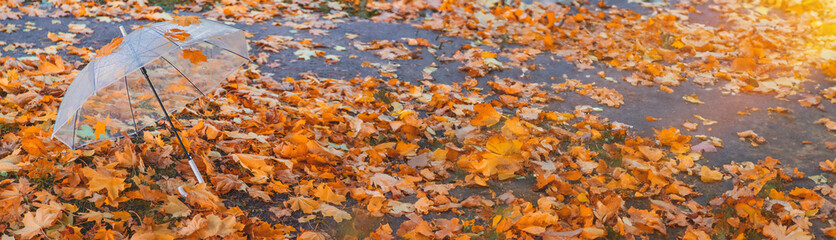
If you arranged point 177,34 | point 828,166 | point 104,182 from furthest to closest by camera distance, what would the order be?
1. point 828,166
2. point 104,182
3. point 177,34

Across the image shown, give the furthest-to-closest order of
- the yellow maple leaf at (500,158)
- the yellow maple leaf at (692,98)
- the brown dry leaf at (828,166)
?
the yellow maple leaf at (692,98) < the brown dry leaf at (828,166) < the yellow maple leaf at (500,158)

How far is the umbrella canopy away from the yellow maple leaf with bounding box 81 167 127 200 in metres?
0.17

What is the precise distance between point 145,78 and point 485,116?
220 cm

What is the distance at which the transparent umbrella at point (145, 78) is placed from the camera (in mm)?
2328

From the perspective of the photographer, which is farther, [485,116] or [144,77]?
[485,116]

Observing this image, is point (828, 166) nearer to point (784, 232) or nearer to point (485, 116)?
point (784, 232)

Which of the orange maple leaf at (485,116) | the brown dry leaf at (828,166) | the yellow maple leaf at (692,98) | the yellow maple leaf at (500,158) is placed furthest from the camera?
the yellow maple leaf at (692,98)

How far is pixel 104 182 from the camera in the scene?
260 cm

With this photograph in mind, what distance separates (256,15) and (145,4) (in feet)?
4.83

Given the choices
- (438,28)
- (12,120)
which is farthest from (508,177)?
(438,28)

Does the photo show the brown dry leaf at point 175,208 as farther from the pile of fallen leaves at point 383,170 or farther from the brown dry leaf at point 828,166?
the brown dry leaf at point 828,166

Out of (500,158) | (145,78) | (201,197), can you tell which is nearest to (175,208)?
(201,197)

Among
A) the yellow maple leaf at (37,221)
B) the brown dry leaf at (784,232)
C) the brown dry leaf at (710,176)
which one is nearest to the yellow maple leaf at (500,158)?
the brown dry leaf at (710,176)

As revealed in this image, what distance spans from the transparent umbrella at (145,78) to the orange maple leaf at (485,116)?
1.65 meters
